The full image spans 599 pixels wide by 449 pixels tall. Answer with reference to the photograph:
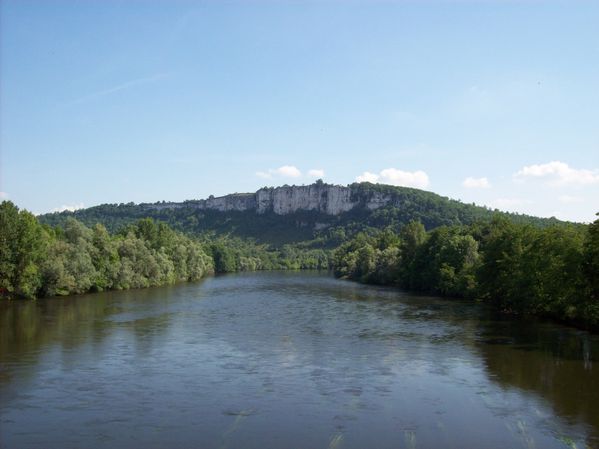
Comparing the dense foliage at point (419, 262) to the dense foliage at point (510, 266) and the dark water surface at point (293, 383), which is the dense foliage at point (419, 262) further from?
the dark water surface at point (293, 383)

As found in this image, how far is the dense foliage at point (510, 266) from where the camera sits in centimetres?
4716

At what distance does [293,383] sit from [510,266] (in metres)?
40.1

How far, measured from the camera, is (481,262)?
238ft

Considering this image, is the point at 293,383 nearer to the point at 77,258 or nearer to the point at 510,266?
the point at 510,266

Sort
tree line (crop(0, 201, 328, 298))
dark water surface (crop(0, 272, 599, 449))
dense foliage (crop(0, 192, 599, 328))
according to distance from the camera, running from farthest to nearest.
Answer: tree line (crop(0, 201, 328, 298))
dense foliage (crop(0, 192, 599, 328))
dark water surface (crop(0, 272, 599, 449))

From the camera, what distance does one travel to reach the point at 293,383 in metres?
29.5

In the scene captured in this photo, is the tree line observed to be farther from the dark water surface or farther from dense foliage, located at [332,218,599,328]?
dense foliage, located at [332,218,599,328]

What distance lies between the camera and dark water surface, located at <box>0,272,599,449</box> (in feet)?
71.8

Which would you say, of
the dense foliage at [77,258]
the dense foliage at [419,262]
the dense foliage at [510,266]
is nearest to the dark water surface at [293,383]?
the dense foliage at [510,266]

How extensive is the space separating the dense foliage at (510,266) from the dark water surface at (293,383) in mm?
3681

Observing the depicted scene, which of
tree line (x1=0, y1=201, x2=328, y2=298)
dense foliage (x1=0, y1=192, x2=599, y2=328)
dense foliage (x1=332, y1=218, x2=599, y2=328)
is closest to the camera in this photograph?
dense foliage (x1=332, y1=218, x2=599, y2=328)

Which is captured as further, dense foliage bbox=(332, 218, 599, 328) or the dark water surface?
dense foliage bbox=(332, 218, 599, 328)

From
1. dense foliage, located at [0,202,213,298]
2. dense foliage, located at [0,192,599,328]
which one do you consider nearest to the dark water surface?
dense foliage, located at [0,192,599,328]

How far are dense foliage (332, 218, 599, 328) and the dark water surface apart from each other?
145 inches
